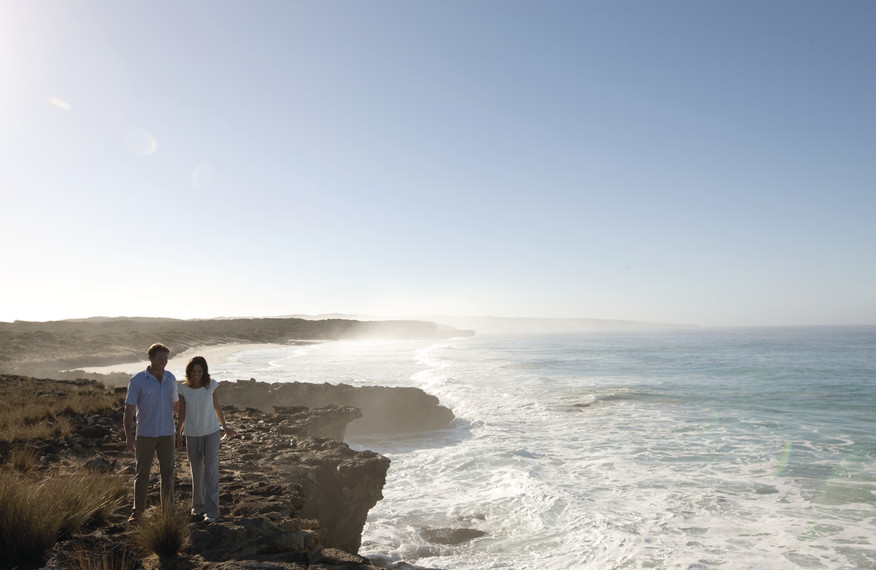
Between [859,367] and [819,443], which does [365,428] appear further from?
[859,367]

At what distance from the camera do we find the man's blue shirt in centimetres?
533

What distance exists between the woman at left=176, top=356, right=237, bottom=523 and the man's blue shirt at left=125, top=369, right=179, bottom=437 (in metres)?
0.15

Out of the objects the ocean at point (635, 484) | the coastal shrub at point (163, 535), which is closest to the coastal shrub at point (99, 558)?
the coastal shrub at point (163, 535)

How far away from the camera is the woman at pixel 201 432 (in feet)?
18.2

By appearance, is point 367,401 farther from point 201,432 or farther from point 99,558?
point 99,558

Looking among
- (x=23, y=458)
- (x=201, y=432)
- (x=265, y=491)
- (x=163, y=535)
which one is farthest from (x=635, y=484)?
(x=23, y=458)

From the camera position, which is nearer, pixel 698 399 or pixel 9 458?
pixel 9 458

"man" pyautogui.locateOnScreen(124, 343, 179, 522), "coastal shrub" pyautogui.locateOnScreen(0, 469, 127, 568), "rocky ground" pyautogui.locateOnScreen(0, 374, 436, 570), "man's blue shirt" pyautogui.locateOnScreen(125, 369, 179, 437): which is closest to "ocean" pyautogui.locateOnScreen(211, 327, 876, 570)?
"rocky ground" pyautogui.locateOnScreen(0, 374, 436, 570)

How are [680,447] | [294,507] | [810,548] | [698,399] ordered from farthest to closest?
[698,399] < [680,447] < [810,548] < [294,507]

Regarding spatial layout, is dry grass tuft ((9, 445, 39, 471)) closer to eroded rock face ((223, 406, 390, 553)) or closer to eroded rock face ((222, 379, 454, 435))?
eroded rock face ((223, 406, 390, 553))

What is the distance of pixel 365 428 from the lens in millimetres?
18156

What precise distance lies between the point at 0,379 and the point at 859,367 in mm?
53950

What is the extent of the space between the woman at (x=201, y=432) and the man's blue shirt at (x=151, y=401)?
15 centimetres

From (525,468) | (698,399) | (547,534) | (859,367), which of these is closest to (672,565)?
(547,534)
